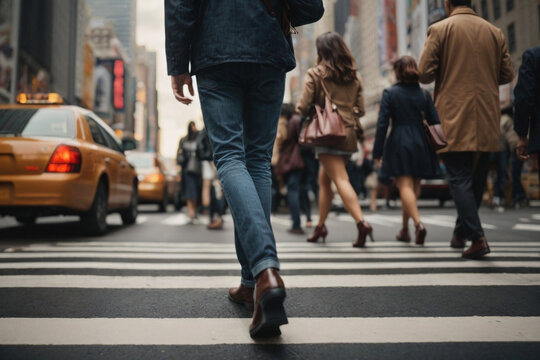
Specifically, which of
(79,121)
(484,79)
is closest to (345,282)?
(484,79)

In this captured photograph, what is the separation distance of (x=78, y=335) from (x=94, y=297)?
0.67m

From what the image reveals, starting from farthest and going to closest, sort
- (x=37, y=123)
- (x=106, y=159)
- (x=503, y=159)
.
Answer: (x=503, y=159) < (x=106, y=159) < (x=37, y=123)

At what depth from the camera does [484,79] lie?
163 inches

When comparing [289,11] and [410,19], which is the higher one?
[410,19]

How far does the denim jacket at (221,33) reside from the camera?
221 centimetres

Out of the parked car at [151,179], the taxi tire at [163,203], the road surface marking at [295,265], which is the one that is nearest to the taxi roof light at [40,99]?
the road surface marking at [295,265]

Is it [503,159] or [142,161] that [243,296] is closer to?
[503,159]

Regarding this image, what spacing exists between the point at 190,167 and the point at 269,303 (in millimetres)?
6733

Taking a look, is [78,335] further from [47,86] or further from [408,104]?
[47,86]

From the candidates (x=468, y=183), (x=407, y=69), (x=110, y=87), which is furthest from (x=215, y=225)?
(x=110, y=87)

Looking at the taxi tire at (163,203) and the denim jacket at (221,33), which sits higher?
the denim jacket at (221,33)

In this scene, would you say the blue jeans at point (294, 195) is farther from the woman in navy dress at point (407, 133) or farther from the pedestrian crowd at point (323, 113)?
the woman in navy dress at point (407, 133)

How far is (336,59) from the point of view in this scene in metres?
4.90

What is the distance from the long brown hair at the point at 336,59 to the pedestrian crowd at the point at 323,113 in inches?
0.5
